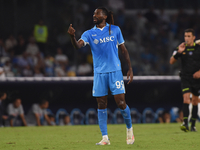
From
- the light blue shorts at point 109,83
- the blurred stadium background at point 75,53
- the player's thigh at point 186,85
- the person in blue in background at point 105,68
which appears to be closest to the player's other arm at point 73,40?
the person in blue in background at point 105,68

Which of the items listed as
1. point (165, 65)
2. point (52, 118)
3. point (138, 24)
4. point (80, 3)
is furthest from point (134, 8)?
point (52, 118)

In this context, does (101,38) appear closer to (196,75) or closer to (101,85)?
(101,85)

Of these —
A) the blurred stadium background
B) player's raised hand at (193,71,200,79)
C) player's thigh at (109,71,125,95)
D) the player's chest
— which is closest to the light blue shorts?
player's thigh at (109,71,125,95)

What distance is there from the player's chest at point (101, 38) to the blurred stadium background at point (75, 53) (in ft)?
23.1

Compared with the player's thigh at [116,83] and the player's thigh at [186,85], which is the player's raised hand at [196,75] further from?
the player's thigh at [116,83]

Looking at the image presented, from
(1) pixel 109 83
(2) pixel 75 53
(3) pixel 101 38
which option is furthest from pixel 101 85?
(2) pixel 75 53

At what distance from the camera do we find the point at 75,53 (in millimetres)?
14438

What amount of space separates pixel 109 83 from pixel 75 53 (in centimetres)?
859

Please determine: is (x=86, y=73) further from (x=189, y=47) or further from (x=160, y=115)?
(x=189, y=47)

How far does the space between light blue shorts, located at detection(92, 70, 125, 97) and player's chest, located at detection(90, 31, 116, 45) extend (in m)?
0.51

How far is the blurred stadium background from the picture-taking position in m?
13.5

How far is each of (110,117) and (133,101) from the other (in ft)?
3.79

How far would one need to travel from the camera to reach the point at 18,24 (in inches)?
615

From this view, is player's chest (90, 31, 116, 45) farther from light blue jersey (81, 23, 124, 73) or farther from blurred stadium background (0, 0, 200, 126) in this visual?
blurred stadium background (0, 0, 200, 126)
